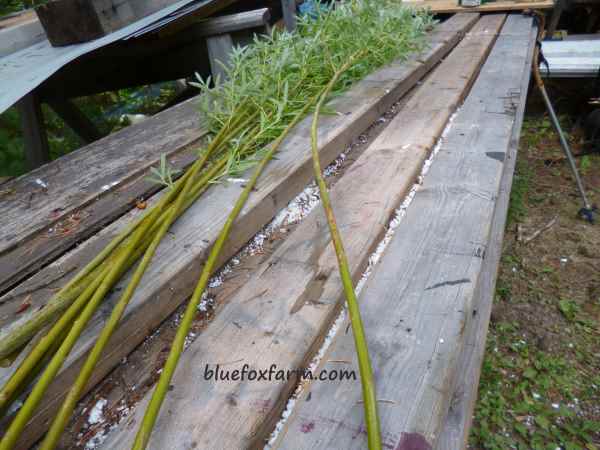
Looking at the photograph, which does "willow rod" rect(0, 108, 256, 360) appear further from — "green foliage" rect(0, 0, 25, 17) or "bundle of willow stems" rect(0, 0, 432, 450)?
"green foliage" rect(0, 0, 25, 17)

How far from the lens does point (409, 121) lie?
199 centimetres

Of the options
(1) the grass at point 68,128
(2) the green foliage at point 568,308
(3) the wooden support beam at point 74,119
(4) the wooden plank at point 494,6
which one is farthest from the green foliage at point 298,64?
(1) the grass at point 68,128

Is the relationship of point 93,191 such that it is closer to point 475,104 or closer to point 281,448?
point 281,448

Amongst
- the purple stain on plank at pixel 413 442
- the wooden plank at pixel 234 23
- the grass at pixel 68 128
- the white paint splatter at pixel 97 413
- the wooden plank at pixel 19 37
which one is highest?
the wooden plank at pixel 19 37

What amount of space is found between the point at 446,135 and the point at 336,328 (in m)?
1.23

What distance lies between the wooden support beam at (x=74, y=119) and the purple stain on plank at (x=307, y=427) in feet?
14.1

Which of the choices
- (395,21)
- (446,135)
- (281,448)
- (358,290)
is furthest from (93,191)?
(395,21)

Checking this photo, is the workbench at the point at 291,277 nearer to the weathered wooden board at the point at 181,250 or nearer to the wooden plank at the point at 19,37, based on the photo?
the weathered wooden board at the point at 181,250

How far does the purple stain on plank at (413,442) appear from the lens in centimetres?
74

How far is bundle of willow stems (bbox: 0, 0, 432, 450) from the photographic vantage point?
0.75m

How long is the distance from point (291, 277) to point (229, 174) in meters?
0.53

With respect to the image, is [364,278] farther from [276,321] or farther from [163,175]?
[163,175]

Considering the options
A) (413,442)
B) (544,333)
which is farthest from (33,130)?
(544,333)

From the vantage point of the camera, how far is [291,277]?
43.8 inches
